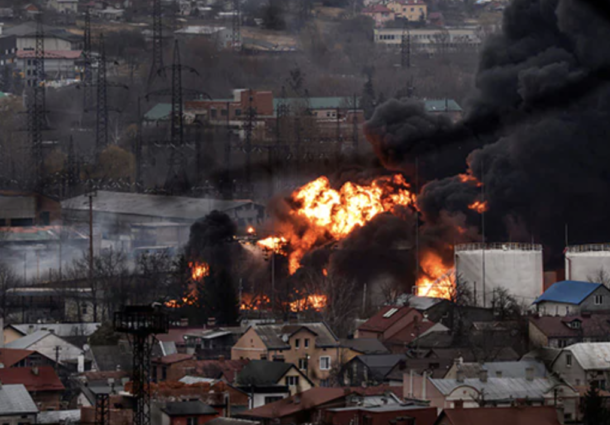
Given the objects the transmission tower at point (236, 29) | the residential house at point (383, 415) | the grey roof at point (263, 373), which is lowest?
the grey roof at point (263, 373)

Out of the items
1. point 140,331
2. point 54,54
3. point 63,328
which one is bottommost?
point 63,328

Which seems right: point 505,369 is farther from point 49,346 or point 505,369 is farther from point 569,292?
point 569,292

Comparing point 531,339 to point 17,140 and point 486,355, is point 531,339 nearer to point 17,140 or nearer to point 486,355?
point 486,355

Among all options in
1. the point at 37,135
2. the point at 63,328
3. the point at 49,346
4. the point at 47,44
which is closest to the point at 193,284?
the point at 63,328

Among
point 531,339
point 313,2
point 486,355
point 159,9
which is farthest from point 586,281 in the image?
point 313,2

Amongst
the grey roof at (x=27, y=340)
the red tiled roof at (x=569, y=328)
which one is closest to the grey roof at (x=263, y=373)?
the grey roof at (x=27, y=340)

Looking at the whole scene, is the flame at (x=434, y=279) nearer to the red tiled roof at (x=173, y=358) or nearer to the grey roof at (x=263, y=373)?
the red tiled roof at (x=173, y=358)
